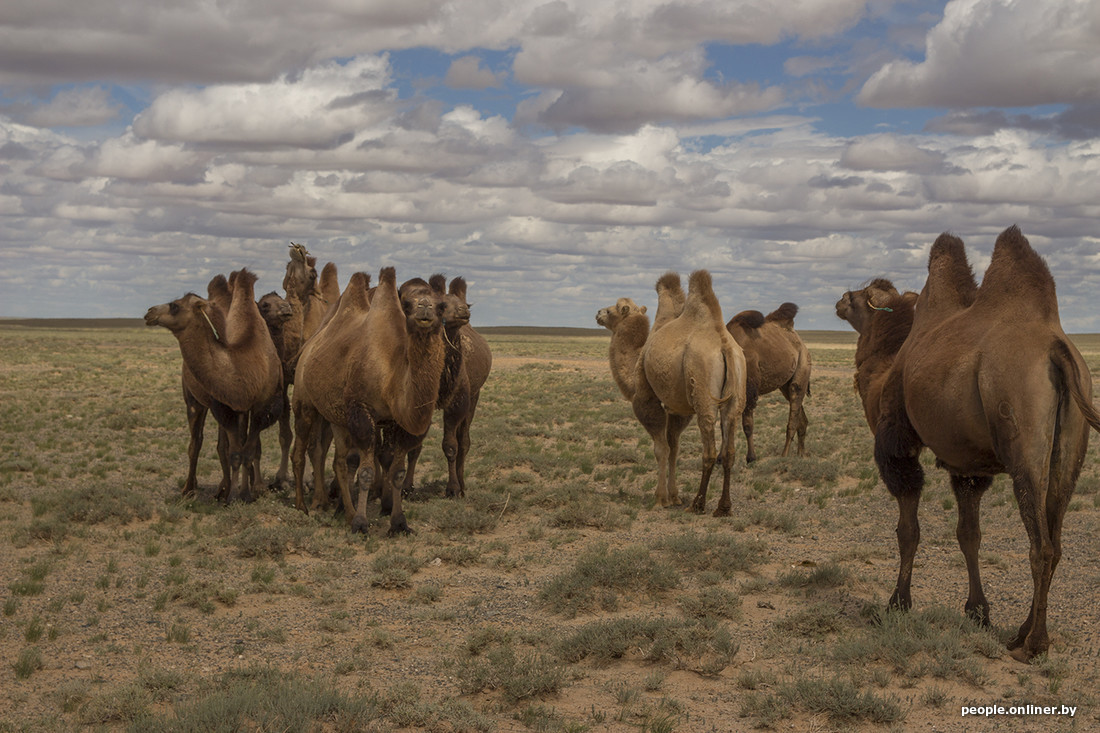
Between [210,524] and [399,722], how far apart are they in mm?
5767

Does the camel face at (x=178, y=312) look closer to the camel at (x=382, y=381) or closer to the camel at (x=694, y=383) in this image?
the camel at (x=382, y=381)

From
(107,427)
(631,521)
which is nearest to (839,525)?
(631,521)

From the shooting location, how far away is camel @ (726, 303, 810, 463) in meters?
16.1

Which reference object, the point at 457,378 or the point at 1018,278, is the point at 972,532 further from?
the point at 457,378

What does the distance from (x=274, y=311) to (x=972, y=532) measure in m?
8.99

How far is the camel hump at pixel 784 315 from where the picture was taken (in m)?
17.9

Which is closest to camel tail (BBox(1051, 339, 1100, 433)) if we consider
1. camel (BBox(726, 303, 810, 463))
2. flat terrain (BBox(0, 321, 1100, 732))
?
flat terrain (BBox(0, 321, 1100, 732))

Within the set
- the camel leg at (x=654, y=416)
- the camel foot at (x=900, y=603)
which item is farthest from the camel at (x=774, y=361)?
the camel foot at (x=900, y=603)

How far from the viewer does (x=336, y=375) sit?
10.4 metres

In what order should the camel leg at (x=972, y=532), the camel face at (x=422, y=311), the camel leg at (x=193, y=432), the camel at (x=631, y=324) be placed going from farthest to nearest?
1. the camel at (x=631, y=324)
2. the camel leg at (x=193, y=432)
3. the camel face at (x=422, y=311)
4. the camel leg at (x=972, y=532)

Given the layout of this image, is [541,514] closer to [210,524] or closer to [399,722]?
[210,524]

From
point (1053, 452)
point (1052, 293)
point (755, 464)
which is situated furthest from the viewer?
point (755, 464)

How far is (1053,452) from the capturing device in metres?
6.04

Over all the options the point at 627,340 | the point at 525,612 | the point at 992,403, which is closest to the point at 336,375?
the point at 525,612
